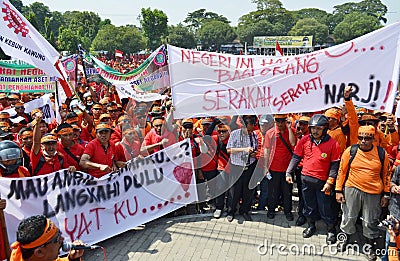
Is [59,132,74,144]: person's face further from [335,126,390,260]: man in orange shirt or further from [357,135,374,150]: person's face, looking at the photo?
[357,135,374,150]: person's face

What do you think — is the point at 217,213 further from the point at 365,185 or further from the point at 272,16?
the point at 272,16

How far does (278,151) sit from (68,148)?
300 cm

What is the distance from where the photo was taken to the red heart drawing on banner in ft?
18.4

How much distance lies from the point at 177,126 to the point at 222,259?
227 cm

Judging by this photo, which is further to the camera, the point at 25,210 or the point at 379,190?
the point at 379,190

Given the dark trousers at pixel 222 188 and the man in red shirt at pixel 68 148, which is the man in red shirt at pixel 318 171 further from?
the man in red shirt at pixel 68 148

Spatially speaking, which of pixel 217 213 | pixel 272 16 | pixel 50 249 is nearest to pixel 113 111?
pixel 217 213

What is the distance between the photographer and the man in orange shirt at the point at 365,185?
4375 mm

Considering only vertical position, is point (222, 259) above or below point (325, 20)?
below

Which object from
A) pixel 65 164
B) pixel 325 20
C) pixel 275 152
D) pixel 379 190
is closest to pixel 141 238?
pixel 65 164

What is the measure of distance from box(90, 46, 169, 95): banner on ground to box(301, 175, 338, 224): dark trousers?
14.8ft

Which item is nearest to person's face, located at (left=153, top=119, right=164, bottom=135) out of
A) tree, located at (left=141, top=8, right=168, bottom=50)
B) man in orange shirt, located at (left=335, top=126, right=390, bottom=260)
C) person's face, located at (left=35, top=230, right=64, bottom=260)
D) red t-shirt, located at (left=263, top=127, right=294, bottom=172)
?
red t-shirt, located at (left=263, top=127, right=294, bottom=172)

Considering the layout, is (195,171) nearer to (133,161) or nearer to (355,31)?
(133,161)

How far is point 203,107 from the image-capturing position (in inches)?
200
